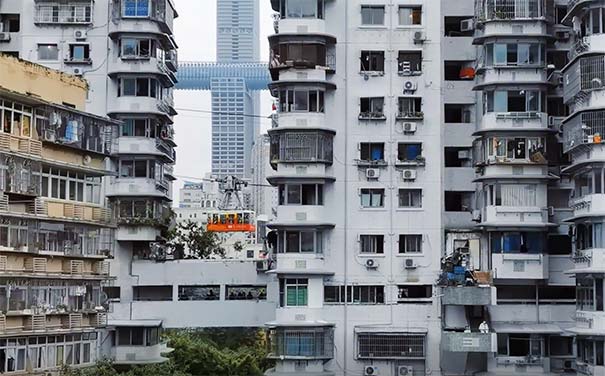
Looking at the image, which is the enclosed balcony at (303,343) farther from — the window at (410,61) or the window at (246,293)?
the window at (410,61)

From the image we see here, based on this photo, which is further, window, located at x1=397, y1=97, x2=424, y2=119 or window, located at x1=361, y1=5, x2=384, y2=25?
window, located at x1=361, y1=5, x2=384, y2=25

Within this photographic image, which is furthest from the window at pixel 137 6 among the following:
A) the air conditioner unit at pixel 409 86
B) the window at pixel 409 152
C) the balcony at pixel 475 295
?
the balcony at pixel 475 295

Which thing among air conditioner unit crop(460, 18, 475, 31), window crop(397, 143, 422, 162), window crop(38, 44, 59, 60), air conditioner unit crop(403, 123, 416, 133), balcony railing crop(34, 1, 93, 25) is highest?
balcony railing crop(34, 1, 93, 25)

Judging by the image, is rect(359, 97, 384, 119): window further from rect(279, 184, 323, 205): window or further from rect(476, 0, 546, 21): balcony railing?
rect(476, 0, 546, 21): balcony railing

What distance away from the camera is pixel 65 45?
3797 cm

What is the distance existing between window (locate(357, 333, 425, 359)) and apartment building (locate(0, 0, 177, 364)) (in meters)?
6.62

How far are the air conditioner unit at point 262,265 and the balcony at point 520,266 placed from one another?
777 cm

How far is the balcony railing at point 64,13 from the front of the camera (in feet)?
124

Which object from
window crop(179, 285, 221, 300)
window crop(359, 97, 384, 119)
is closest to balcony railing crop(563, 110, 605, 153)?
window crop(359, 97, 384, 119)

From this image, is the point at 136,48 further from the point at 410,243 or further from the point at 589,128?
the point at 589,128

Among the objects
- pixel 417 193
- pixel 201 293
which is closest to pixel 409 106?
pixel 417 193

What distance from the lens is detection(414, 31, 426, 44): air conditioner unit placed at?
119ft

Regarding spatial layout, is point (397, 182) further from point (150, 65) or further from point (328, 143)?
point (150, 65)

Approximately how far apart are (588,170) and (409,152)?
19.7 ft
